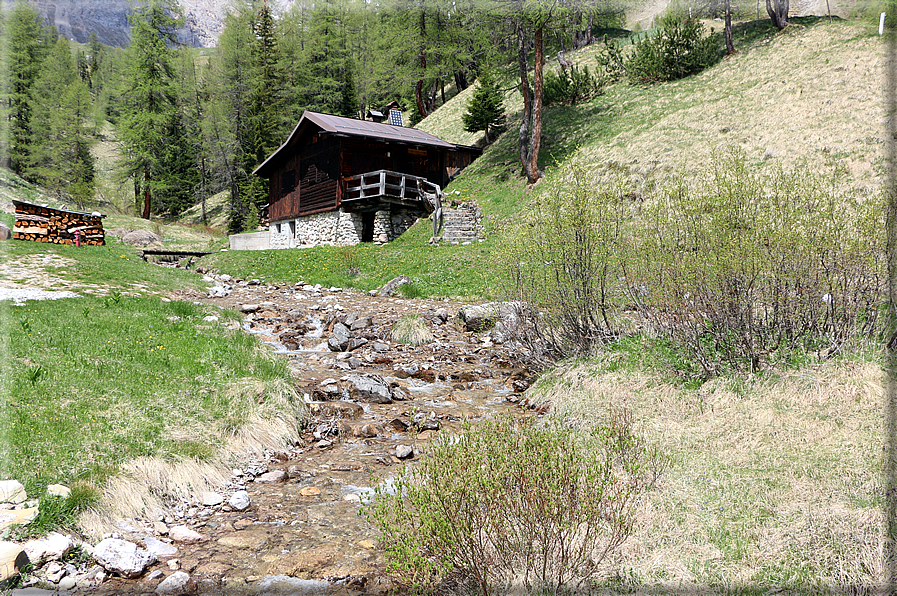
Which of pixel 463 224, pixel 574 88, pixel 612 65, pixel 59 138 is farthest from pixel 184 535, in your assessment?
pixel 59 138

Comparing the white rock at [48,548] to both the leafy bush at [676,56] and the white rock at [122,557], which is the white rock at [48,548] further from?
the leafy bush at [676,56]

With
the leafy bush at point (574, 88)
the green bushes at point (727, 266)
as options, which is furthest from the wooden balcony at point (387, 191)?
the green bushes at point (727, 266)

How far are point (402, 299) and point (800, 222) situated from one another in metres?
10.7

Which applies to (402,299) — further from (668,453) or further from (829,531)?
(829,531)

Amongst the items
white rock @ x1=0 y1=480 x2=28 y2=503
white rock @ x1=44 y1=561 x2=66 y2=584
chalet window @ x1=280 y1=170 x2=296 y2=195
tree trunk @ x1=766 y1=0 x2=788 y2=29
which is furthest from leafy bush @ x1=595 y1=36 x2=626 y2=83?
white rock @ x1=44 y1=561 x2=66 y2=584

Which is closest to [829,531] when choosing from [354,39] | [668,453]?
[668,453]

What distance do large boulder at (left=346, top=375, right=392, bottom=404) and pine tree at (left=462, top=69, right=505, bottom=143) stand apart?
2923cm

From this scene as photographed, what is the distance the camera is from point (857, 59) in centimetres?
2347

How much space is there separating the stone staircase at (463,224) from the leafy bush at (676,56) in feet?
59.1

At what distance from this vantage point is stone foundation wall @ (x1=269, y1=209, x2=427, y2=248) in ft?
86.3

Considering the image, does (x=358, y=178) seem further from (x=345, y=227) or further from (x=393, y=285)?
(x=393, y=285)

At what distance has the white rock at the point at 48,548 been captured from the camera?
338cm

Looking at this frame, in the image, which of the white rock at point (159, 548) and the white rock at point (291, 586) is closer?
the white rock at point (291, 586)

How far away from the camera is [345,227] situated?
27406 mm
